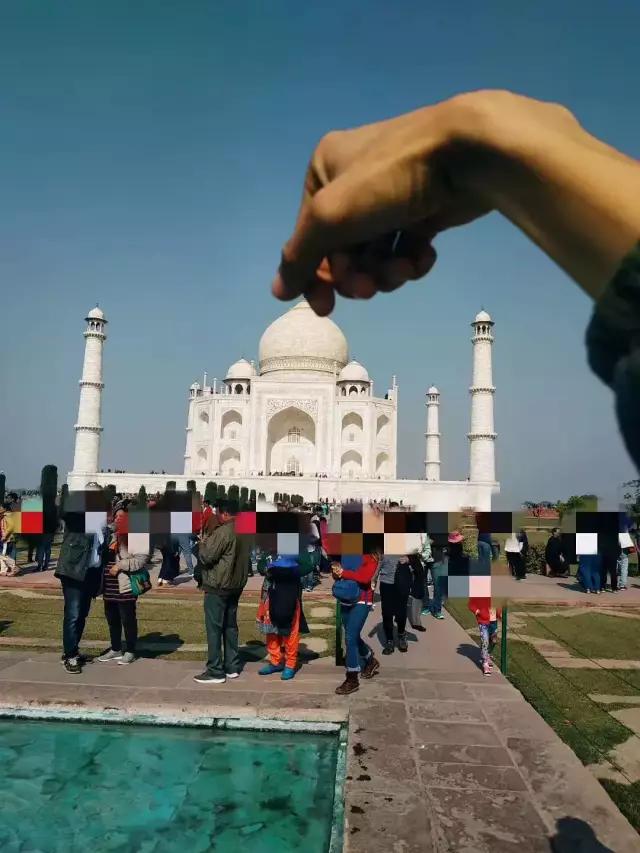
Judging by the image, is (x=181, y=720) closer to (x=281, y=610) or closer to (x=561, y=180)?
(x=281, y=610)

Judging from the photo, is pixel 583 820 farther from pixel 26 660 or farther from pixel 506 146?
pixel 26 660

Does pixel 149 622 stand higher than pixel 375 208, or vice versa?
pixel 375 208

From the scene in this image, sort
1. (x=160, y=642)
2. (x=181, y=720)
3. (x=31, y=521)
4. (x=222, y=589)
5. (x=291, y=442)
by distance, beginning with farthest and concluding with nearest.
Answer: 1. (x=291, y=442)
2. (x=31, y=521)
3. (x=160, y=642)
4. (x=222, y=589)
5. (x=181, y=720)

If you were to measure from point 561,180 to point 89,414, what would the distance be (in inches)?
1508

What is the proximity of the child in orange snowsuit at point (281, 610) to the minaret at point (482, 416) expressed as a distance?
1242 inches

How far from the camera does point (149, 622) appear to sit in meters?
8.13

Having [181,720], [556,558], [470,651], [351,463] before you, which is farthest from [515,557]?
[351,463]

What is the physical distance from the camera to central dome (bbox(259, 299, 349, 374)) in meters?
44.2

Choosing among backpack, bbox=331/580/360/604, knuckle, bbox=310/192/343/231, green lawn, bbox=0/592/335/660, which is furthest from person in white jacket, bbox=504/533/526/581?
knuckle, bbox=310/192/343/231

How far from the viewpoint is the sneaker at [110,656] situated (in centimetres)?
582

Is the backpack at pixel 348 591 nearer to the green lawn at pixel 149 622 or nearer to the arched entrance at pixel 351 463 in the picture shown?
the green lawn at pixel 149 622

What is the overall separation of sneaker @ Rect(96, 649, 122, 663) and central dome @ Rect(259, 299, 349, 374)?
38.3 meters

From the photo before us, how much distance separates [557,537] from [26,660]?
10.3 m

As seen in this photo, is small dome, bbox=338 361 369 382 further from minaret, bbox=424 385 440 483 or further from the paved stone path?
the paved stone path
